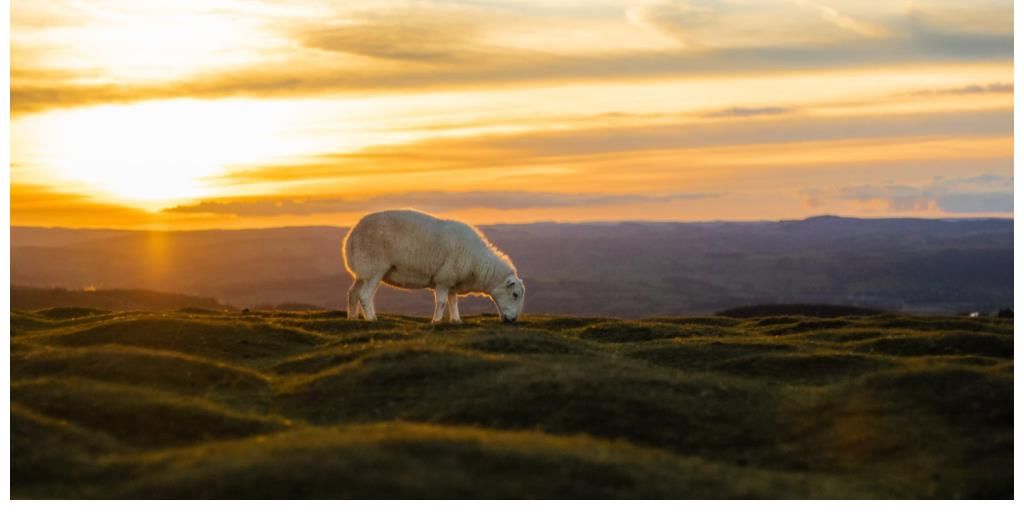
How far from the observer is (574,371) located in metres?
29.4

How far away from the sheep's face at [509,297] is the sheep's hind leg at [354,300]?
4.66 meters

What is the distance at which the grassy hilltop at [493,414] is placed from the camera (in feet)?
68.8

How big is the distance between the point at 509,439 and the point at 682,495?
4069mm

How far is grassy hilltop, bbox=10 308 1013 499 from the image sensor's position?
20969mm

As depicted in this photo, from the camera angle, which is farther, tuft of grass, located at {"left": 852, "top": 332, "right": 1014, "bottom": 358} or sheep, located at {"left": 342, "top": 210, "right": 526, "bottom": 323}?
sheep, located at {"left": 342, "top": 210, "right": 526, "bottom": 323}

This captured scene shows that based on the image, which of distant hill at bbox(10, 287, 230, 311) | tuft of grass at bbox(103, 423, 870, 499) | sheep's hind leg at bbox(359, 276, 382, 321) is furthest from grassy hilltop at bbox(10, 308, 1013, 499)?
distant hill at bbox(10, 287, 230, 311)

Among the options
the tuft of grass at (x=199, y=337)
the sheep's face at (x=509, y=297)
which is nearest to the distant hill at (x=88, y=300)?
the sheep's face at (x=509, y=297)

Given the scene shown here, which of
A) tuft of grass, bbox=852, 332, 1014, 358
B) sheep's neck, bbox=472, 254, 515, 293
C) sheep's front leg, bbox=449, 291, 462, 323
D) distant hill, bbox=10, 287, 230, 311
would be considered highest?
sheep's neck, bbox=472, 254, 515, 293

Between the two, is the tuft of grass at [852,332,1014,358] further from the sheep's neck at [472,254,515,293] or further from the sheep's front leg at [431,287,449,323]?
the sheep's front leg at [431,287,449,323]

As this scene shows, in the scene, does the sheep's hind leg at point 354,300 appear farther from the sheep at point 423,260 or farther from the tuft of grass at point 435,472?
the tuft of grass at point 435,472

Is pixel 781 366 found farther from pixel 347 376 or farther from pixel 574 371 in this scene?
pixel 347 376

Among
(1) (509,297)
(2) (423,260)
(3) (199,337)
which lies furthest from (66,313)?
(1) (509,297)

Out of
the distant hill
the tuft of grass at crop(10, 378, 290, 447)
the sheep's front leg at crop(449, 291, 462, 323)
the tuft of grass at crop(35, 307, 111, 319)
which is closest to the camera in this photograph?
the tuft of grass at crop(10, 378, 290, 447)

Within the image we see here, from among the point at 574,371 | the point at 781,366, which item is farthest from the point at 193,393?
the point at 781,366
